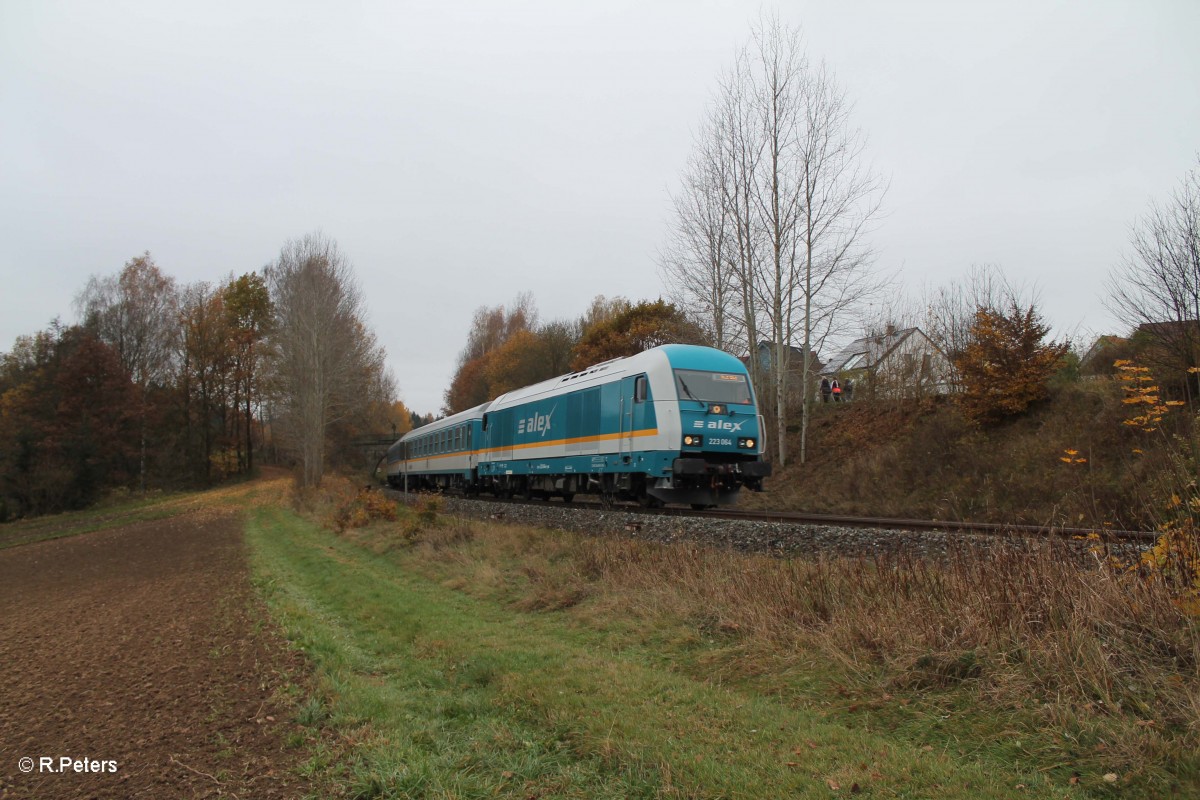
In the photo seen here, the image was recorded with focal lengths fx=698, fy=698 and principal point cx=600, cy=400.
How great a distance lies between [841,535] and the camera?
8625 mm

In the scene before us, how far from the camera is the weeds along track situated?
5.90 metres

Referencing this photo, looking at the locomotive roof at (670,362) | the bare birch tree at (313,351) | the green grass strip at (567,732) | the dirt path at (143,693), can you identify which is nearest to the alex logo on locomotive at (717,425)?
the locomotive roof at (670,362)

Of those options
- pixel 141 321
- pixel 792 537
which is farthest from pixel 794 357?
pixel 141 321

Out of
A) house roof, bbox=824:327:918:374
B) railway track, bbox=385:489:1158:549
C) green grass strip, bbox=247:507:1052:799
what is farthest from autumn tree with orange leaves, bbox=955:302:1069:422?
green grass strip, bbox=247:507:1052:799

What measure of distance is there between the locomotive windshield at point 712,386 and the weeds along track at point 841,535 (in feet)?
8.18

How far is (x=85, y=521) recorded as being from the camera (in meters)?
27.8

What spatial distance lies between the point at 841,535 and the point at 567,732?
5.16 m

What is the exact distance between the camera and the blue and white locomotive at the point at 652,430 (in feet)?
43.4

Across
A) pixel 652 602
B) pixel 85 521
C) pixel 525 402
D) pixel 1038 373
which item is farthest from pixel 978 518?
pixel 85 521

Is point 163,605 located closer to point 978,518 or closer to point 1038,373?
point 978,518

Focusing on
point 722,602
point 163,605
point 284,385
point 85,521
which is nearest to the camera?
point 722,602

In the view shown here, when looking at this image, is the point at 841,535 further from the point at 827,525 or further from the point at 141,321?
the point at 141,321

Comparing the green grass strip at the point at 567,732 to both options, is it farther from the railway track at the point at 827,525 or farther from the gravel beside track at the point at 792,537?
the railway track at the point at 827,525

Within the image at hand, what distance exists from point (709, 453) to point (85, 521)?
1067 inches
